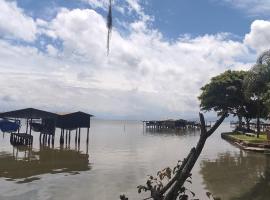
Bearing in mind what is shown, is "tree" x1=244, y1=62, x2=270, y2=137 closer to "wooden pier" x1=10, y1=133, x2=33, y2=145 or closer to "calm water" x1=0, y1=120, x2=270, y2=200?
"calm water" x1=0, y1=120, x2=270, y2=200

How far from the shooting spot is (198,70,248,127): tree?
6500cm

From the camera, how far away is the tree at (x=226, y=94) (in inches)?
2559

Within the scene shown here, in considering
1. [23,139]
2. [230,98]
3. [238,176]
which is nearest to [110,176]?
[238,176]

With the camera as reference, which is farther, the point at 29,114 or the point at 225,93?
the point at 225,93

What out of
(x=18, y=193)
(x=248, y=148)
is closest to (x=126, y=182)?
(x=18, y=193)

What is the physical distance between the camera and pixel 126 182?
2309 cm

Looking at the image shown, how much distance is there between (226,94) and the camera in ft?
220

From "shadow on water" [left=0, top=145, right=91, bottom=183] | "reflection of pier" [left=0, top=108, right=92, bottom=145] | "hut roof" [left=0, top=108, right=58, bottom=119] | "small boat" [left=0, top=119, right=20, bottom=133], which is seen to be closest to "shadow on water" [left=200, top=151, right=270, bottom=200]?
"shadow on water" [left=0, top=145, right=91, bottom=183]

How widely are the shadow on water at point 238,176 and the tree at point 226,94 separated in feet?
95.6

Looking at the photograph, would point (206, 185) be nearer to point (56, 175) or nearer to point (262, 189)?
point (262, 189)

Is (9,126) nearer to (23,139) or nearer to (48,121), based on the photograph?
(48,121)

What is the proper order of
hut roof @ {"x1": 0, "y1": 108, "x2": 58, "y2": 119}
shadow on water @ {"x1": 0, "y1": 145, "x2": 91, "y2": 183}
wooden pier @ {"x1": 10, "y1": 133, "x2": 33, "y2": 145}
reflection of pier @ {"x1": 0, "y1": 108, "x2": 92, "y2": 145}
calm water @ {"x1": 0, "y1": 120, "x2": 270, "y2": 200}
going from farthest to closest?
1. wooden pier @ {"x1": 10, "y1": 133, "x2": 33, "y2": 145}
2. reflection of pier @ {"x1": 0, "y1": 108, "x2": 92, "y2": 145}
3. hut roof @ {"x1": 0, "y1": 108, "x2": 58, "y2": 119}
4. shadow on water @ {"x1": 0, "y1": 145, "x2": 91, "y2": 183}
5. calm water @ {"x1": 0, "y1": 120, "x2": 270, "y2": 200}

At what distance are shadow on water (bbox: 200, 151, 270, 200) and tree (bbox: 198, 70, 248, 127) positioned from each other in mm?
29138

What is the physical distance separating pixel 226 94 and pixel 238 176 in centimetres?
4303
